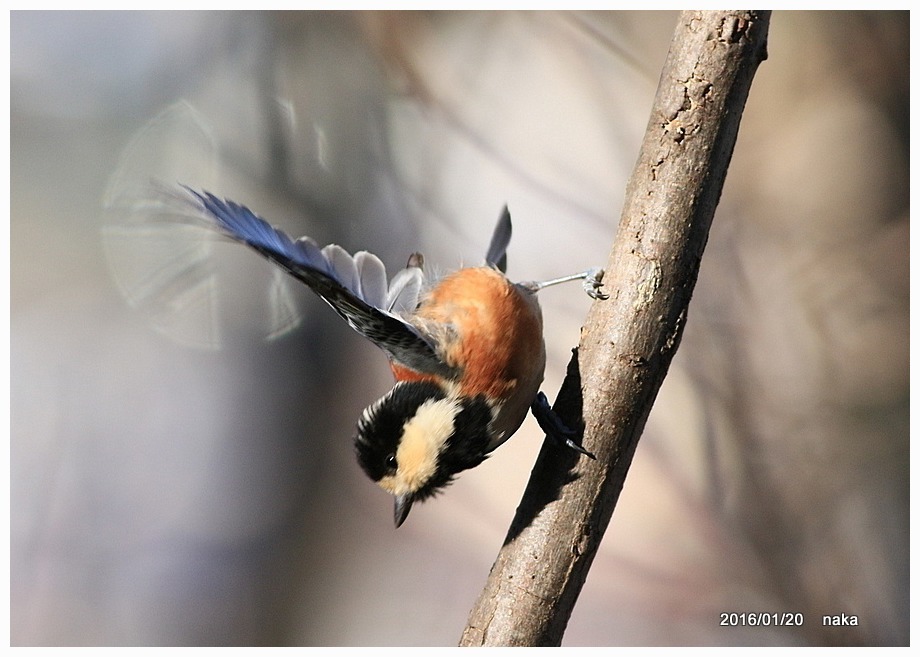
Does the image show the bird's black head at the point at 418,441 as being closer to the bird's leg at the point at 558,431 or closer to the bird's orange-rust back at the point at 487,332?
the bird's orange-rust back at the point at 487,332

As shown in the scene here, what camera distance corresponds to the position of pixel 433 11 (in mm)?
3357

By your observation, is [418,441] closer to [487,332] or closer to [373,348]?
[487,332]

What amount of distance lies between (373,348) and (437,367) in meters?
1.19

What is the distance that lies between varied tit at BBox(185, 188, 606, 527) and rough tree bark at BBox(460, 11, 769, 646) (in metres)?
0.15

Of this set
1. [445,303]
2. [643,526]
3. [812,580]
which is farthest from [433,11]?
[812,580]

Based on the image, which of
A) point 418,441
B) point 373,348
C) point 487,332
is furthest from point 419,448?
point 373,348

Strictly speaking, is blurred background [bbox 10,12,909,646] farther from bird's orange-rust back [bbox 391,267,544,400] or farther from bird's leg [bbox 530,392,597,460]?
bird's leg [bbox 530,392,597,460]

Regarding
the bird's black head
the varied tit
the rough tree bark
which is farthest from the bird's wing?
the rough tree bark

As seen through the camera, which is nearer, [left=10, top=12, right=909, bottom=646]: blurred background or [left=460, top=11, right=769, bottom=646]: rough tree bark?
[left=460, top=11, right=769, bottom=646]: rough tree bark

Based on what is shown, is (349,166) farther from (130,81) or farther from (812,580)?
(812,580)

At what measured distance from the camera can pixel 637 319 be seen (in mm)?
1534

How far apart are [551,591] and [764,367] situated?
6.06ft

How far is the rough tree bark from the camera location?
151 centimetres

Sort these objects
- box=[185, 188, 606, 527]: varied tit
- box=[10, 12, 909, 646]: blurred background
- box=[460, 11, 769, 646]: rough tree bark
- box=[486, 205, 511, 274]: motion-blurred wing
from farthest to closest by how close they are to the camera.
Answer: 1. box=[10, 12, 909, 646]: blurred background
2. box=[486, 205, 511, 274]: motion-blurred wing
3. box=[185, 188, 606, 527]: varied tit
4. box=[460, 11, 769, 646]: rough tree bark
